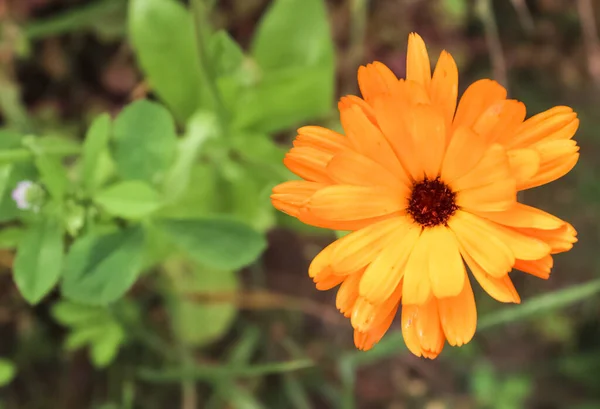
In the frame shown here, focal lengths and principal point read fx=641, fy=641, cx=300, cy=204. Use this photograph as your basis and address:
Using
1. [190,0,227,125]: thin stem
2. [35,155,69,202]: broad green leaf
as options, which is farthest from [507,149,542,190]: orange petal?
[35,155,69,202]: broad green leaf

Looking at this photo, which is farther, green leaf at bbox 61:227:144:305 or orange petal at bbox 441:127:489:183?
green leaf at bbox 61:227:144:305

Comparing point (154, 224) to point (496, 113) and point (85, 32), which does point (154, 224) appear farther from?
point (85, 32)

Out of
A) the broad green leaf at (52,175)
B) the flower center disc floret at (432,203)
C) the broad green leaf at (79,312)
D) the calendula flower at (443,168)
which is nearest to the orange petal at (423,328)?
the calendula flower at (443,168)

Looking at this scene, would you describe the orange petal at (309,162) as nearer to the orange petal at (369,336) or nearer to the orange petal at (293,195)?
the orange petal at (293,195)

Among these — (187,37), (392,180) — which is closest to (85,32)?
(187,37)

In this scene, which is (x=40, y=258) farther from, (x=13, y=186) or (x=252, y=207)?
(x=252, y=207)

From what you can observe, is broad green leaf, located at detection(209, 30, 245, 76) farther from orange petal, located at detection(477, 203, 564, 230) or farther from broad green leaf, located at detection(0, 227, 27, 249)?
orange petal, located at detection(477, 203, 564, 230)
